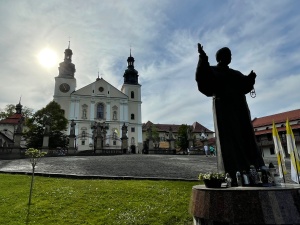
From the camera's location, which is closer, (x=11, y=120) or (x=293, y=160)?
(x=293, y=160)

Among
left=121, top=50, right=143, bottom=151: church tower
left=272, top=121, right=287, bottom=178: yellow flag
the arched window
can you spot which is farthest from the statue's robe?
the arched window

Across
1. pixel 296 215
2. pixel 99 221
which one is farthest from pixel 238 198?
pixel 99 221

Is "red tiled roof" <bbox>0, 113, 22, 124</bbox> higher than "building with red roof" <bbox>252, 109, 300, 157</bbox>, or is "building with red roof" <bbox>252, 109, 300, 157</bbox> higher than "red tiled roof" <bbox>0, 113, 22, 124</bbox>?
"red tiled roof" <bbox>0, 113, 22, 124</bbox>

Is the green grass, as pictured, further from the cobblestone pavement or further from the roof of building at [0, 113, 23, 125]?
the roof of building at [0, 113, 23, 125]

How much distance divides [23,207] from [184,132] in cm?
5778

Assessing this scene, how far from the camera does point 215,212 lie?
3855 millimetres

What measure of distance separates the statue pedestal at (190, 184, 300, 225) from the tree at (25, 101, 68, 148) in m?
37.7

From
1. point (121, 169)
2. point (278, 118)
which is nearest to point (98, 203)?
point (121, 169)

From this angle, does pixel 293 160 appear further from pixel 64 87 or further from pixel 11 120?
pixel 11 120

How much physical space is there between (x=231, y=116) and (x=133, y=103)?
60.1 meters

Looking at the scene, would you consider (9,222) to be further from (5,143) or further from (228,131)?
(5,143)

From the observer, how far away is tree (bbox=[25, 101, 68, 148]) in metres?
38.8

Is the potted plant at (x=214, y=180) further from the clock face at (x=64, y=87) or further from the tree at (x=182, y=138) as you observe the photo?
the clock face at (x=64, y=87)

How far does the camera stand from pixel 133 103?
64.9m
